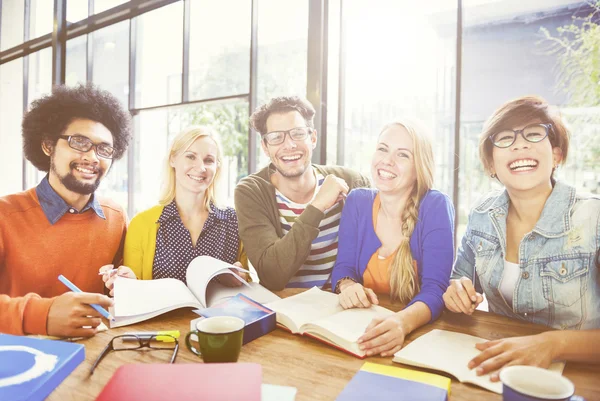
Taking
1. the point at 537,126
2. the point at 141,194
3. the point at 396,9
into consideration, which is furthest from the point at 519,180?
the point at 141,194

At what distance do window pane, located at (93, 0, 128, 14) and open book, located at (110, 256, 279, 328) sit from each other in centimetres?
474

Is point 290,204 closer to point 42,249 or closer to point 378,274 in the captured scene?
point 378,274

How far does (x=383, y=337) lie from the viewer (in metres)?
0.98

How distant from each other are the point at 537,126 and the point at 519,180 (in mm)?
197

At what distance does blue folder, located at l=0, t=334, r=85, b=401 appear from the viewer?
732 millimetres

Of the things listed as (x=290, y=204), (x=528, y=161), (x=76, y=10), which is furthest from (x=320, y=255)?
(x=76, y=10)

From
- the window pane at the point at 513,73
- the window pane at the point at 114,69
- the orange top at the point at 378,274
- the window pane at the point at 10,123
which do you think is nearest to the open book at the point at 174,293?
the orange top at the point at 378,274

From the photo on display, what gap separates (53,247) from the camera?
170 cm

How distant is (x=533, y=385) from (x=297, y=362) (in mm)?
486

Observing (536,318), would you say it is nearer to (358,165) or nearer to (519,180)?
(519,180)

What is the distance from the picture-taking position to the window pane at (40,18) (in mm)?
5932

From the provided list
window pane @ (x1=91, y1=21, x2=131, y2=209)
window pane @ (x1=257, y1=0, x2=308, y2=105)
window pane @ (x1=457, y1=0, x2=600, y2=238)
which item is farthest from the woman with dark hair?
window pane @ (x1=91, y1=21, x2=131, y2=209)

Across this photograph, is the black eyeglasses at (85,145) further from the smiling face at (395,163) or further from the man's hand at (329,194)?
the smiling face at (395,163)

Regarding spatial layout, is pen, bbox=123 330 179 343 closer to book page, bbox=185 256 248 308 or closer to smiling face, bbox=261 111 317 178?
book page, bbox=185 256 248 308
